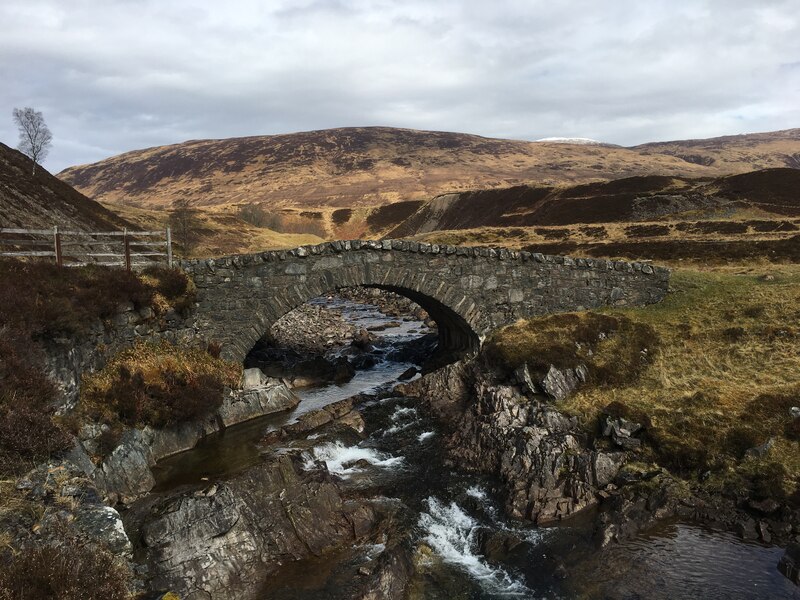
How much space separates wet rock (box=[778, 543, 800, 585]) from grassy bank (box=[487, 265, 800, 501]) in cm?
175

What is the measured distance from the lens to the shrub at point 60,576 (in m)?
7.33

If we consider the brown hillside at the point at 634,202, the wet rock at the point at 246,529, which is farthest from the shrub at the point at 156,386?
the brown hillside at the point at 634,202

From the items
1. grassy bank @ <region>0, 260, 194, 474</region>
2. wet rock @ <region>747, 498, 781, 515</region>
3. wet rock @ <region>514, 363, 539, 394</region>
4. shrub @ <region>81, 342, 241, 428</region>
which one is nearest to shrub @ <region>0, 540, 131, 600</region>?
grassy bank @ <region>0, 260, 194, 474</region>

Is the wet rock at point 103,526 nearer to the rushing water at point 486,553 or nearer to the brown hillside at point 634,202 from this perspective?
the rushing water at point 486,553

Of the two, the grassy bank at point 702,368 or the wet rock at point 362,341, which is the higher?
the grassy bank at point 702,368

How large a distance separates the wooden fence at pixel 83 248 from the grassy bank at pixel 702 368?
51.8ft

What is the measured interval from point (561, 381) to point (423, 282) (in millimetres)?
8250

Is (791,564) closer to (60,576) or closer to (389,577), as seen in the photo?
(389,577)

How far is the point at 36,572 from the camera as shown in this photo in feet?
25.0

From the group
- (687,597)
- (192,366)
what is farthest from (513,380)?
(192,366)

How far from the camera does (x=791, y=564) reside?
1225 centimetres

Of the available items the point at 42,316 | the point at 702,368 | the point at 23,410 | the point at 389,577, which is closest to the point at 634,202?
the point at 702,368

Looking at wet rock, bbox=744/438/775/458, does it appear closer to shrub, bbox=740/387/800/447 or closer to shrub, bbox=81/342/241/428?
shrub, bbox=740/387/800/447

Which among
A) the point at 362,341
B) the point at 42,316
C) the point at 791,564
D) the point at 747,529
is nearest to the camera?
the point at 791,564
